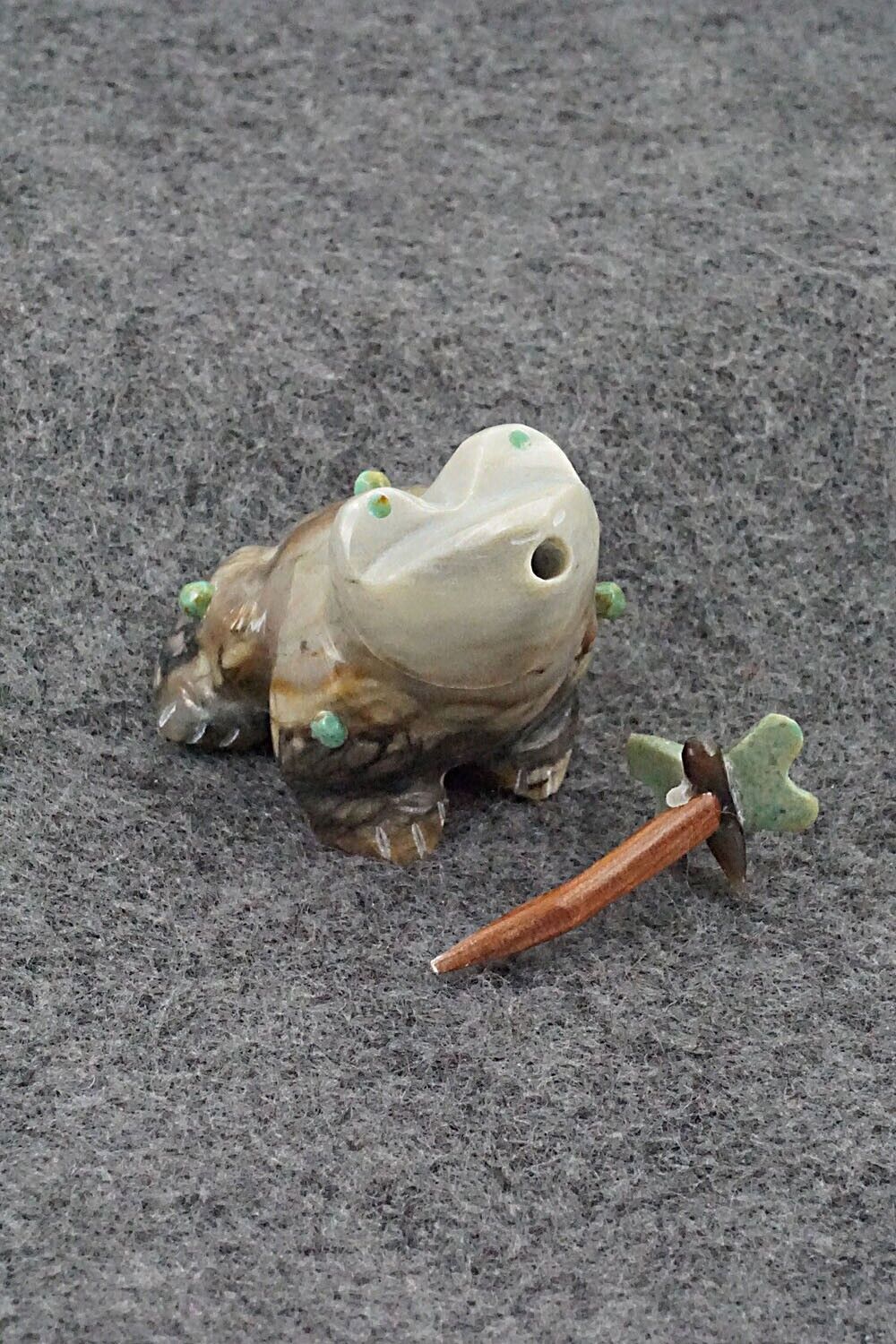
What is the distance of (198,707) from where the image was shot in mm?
1144

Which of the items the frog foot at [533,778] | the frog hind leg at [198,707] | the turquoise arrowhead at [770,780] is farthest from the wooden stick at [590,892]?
the frog hind leg at [198,707]

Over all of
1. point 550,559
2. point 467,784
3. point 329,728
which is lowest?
point 467,784

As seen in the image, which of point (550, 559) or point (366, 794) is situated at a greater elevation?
point (550, 559)

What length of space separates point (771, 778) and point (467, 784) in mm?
238

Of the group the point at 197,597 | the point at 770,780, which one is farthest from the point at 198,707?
the point at 770,780

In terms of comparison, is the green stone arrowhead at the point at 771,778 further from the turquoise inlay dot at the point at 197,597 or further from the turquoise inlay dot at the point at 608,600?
the turquoise inlay dot at the point at 197,597

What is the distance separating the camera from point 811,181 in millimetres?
1438

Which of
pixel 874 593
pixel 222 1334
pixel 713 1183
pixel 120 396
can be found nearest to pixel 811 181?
pixel 874 593

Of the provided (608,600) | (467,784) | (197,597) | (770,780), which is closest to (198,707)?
(197,597)

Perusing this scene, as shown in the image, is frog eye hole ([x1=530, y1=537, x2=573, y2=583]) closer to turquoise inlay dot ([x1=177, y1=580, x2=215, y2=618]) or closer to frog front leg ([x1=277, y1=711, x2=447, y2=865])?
frog front leg ([x1=277, y1=711, x2=447, y2=865])

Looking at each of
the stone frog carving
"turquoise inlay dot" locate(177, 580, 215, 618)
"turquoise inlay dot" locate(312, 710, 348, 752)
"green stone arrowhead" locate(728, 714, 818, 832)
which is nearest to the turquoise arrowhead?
"green stone arrowhead" locate(728, 714, 818, 832)

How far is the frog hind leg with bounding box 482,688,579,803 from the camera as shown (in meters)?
1.10

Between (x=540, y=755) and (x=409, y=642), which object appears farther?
(x=540, y=755)

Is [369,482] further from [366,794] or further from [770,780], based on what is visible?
[770,780]
